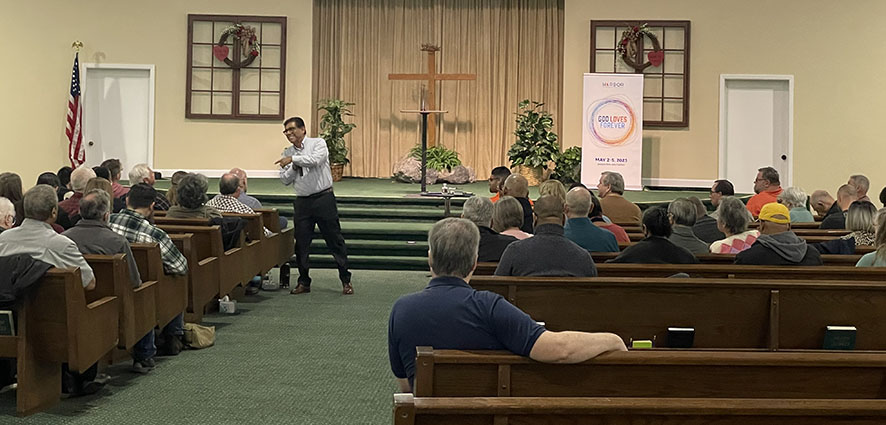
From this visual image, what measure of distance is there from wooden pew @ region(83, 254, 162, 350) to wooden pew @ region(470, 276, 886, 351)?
178 centimetres

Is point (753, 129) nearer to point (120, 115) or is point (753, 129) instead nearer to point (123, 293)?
point (120, 115)

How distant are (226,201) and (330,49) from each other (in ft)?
25.3

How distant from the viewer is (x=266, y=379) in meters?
5.41

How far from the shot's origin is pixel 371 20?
15531mm

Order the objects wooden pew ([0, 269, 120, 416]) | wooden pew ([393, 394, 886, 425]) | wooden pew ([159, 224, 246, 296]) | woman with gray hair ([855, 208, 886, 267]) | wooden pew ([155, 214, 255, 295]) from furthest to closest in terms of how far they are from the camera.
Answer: wooden pew ([155, 214, 255, 295]), wooden pew ([159, 224, 246, 296]), woman with gray hair ([855, 208, 886, 267]), wooden pew ([0, 269, 120, 416]), wooden pew ([393, 394, 886, 425])

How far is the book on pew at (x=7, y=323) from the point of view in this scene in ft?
14.8

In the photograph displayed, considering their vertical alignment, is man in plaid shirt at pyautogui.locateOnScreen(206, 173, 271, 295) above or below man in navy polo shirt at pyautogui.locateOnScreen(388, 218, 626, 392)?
above

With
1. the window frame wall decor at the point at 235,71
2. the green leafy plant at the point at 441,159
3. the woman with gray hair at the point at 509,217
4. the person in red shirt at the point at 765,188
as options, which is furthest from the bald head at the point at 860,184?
the window frame wall decor at the point at 235,71

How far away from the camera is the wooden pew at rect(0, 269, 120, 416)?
178 inches

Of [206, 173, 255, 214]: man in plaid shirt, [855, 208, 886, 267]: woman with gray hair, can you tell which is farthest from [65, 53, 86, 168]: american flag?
[855, 208, 886, 267]: woman with gray hair

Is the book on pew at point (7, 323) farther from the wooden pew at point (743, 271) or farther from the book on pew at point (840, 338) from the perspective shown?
the book on pew at point (840, 338)

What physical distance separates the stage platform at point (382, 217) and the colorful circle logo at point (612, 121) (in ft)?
2.42

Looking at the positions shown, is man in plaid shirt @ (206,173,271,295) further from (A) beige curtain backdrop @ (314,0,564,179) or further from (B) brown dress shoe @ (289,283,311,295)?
(A) beige curtain backdrop @ (314,0,564,179)

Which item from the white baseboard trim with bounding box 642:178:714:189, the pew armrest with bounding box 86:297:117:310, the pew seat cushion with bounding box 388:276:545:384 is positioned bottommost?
the pew armrest with bounding box 86:297:117:310
